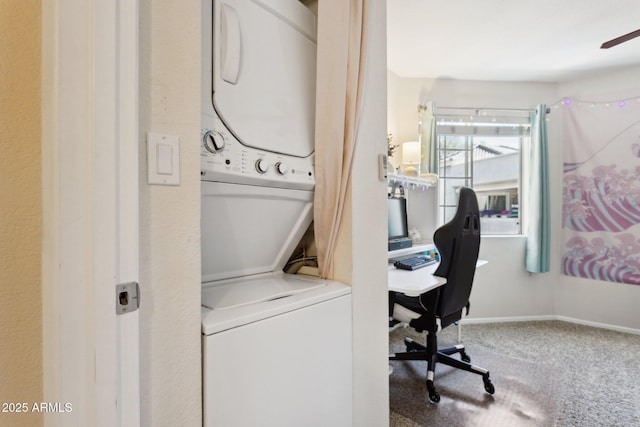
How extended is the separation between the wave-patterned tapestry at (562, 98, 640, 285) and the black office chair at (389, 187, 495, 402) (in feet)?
6.79

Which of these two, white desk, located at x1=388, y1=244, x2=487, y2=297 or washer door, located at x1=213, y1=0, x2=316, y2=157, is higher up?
washer door, located at x1=213, y1=0, x2=316, y2=157

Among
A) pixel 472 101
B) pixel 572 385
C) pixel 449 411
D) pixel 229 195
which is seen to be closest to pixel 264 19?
pixel 229 195

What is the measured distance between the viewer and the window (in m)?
3.43

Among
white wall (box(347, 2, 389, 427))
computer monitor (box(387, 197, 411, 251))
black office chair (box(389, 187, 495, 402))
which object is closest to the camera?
white wall (box(347, 2, 389, 427))

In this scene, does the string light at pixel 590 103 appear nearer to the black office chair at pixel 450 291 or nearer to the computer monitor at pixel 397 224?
the computer monitor at pixel 397 224

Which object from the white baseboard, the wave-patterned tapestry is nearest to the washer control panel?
the white baseboard

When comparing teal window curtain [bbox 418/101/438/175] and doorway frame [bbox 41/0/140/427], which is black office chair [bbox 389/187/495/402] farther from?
doorway frame [bbox 41/0/140/427]

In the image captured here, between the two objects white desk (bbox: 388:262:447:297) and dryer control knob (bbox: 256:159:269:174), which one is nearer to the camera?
dryer control knob (bbox: 256:159:269:174)

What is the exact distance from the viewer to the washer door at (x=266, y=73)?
2.88ft

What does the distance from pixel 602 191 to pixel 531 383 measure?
221cm

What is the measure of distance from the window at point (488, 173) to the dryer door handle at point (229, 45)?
292 centimetres

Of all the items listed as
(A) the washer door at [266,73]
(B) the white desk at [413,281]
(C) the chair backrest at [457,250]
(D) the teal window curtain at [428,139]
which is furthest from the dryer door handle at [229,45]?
(D) the teal window curtain at [428,139]

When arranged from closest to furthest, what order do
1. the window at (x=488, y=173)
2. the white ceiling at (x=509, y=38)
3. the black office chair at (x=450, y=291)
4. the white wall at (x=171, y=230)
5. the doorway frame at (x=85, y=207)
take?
the doorway frame at (x=85, y=207) < the white wall at (x=171, y=230) < the black office chair at (x=450, y=291) < the white ceiling at (x=509, y=38) < the window at (x=488, y=173)

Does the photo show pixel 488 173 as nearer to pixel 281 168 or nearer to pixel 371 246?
pixel 371 246
